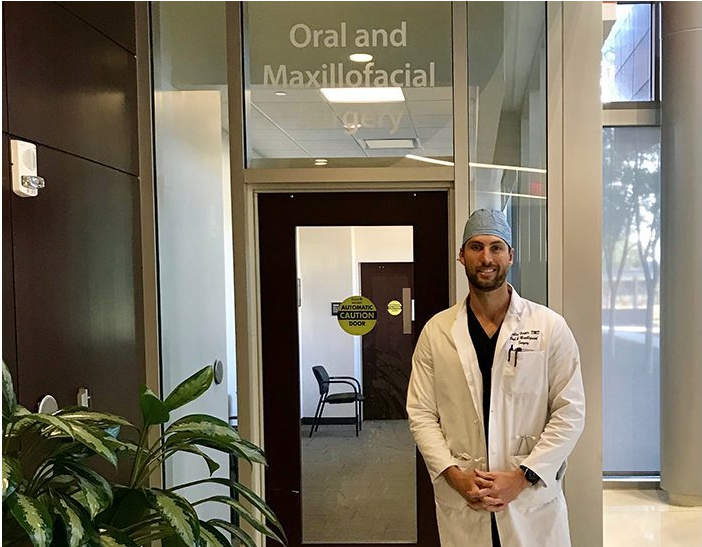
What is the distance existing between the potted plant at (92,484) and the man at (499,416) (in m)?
0.68

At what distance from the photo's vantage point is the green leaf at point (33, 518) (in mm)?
1207

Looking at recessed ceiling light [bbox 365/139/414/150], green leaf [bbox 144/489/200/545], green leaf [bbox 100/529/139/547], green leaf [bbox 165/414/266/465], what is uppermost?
recessed ceiling light [bbox 365/139/414/150]

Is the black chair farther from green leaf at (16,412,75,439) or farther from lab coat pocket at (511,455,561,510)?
green leaf at (16,412,75,439)

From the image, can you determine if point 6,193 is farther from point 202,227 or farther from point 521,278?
point 521,278

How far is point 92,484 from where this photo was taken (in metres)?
1.42

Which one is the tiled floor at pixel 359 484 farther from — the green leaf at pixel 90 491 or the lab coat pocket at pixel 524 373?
the green leaf at pixel 90 491

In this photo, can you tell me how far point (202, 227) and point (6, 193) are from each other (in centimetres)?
125

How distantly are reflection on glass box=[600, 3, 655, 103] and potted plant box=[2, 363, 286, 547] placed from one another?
3.90 m

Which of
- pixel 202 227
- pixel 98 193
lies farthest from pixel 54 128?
pixel 202 227

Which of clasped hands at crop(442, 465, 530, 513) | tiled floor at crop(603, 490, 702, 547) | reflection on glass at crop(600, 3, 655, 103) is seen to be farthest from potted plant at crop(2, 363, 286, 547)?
reflection on glass at crop(600, 3, 655, 103)

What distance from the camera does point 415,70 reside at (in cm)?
282

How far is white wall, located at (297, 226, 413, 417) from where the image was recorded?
9.81 ft

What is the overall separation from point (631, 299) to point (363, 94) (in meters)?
2.75

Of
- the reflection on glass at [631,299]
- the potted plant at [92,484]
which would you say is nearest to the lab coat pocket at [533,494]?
the potted plant at [92,484]
